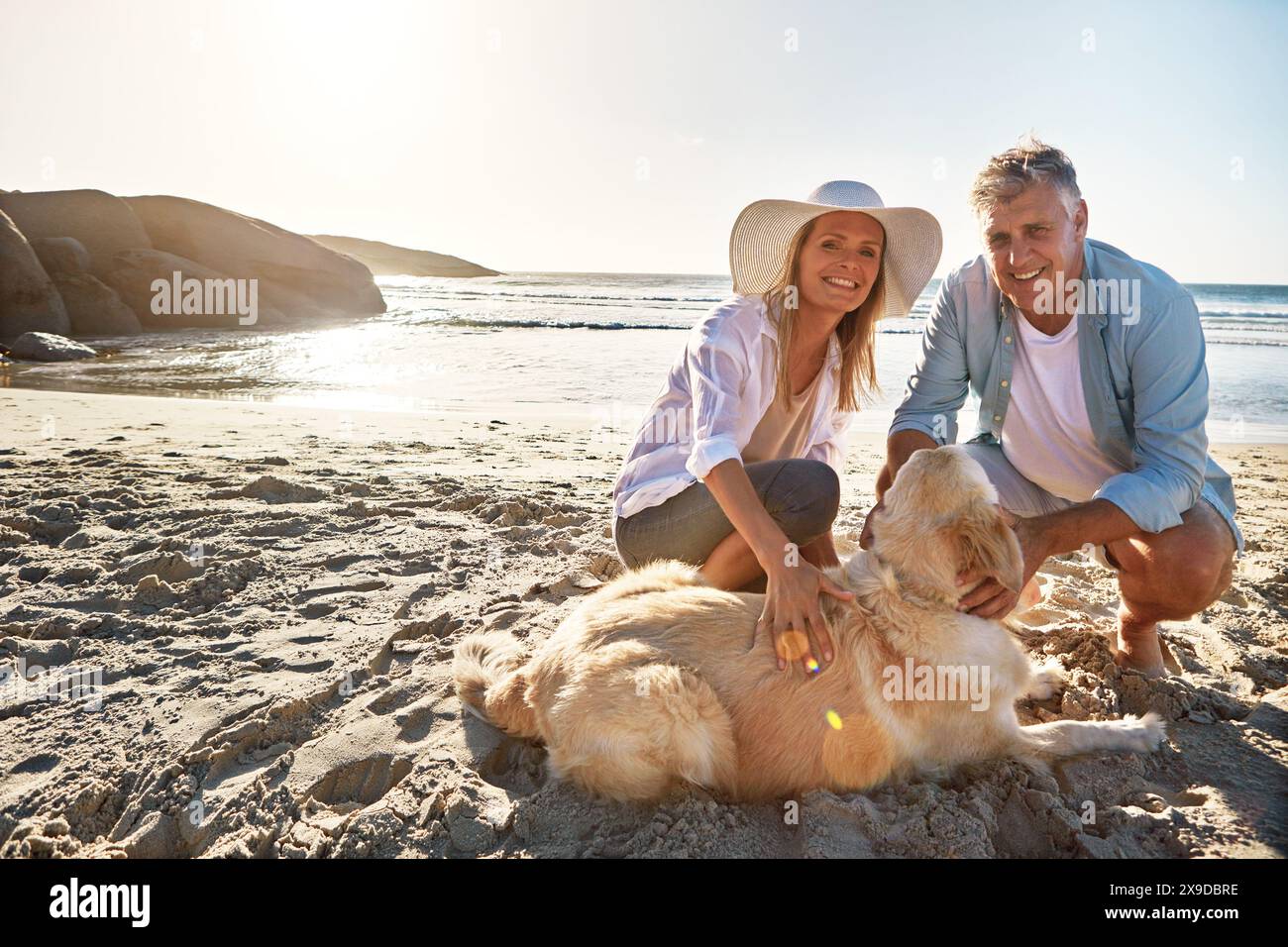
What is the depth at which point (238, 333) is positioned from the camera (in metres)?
19.0

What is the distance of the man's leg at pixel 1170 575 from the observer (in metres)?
3.48

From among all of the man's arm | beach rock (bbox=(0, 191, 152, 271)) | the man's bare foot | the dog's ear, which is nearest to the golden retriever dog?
the dog's ear

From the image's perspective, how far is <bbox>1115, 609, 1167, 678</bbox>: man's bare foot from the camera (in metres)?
3.54

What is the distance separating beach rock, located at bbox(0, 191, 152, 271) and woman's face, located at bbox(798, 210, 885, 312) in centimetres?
2253

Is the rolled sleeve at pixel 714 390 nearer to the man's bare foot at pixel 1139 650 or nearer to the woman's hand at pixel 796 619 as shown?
the woman's hand at pixel 796 619

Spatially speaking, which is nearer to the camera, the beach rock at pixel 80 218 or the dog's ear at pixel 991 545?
the dog's ear at pixel 991 545

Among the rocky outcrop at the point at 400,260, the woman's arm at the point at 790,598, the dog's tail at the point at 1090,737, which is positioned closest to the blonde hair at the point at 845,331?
the woman's arm at the point at 790,598

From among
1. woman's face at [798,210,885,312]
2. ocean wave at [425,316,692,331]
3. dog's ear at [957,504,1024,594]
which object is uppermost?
ocean wave at [425,316,692,331]

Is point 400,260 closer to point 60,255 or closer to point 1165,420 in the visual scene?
point 60,255

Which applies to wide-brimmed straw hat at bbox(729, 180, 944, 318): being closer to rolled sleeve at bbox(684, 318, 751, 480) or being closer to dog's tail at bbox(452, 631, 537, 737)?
→ rolled sleeve at bbox(684, 318, 751, 480)

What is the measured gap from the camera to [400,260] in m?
83.5

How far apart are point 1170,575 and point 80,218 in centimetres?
2583

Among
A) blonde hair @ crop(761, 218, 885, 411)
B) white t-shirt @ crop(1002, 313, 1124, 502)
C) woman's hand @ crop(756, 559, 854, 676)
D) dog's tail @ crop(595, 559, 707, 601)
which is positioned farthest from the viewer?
white t-shirt @ crop(1002, 313, 1124, 502)

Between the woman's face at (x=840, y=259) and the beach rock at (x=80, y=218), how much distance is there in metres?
22.5
